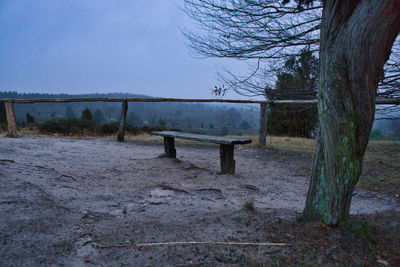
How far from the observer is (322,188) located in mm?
1957

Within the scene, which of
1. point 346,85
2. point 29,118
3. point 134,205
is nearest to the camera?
point 346,85

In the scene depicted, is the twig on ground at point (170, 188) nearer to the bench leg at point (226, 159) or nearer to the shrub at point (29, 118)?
the bench leg at point (226, 159)

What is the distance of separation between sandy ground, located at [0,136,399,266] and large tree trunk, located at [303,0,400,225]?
0.66 m

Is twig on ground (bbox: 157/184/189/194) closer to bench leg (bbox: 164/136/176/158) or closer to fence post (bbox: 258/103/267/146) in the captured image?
bench leg (bbox: 164/136/176/158)

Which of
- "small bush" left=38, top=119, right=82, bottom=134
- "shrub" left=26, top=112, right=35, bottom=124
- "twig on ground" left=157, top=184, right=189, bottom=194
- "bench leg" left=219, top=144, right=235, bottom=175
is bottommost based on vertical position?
"twig on ground" left=157, top=184, right=189, bottom=194

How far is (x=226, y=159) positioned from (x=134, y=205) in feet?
6.32

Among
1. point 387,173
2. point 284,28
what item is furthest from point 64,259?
point 387,173

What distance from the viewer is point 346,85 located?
1760 millimetres

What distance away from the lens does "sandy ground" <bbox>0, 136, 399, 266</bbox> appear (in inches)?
69.1

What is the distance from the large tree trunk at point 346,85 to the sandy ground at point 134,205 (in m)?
0.66

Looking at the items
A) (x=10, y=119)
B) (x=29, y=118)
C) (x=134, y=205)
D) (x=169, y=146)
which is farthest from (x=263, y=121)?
(x=29, y=118)

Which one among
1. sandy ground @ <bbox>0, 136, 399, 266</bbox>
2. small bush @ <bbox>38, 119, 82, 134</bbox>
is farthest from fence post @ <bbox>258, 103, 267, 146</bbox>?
small bush @ <bbox>38, 119, 82, 134</bbox>

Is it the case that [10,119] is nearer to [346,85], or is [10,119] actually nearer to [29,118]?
[29,118]

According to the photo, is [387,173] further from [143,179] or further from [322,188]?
[143,179]
